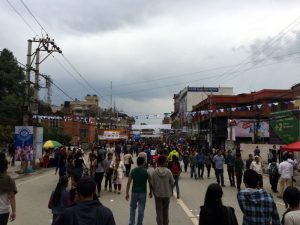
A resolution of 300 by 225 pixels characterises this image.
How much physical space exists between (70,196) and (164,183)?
2.73m

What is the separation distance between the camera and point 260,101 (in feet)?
194

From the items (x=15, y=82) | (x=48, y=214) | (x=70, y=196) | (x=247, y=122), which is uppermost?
(x=15, y=82)

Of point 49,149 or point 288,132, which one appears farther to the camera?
point 49,149

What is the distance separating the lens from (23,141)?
2875 centimetres

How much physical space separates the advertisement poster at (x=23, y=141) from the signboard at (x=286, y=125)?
55.0ft

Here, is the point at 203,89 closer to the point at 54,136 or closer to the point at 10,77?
the point at 10,77

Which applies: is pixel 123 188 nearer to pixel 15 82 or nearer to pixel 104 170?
pixel 104 170

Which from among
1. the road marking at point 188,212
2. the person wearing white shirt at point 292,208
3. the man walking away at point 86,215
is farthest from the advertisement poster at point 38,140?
the man walking away at point 86,215

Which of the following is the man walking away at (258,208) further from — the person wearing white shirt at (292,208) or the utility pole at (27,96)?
the utility pole at (27,96)

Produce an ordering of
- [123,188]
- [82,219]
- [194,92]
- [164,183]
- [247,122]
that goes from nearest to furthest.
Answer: [82,219], [164,183], [123,188], [247,122], [194,92]

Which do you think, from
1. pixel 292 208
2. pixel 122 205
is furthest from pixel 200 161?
pixel 292 208

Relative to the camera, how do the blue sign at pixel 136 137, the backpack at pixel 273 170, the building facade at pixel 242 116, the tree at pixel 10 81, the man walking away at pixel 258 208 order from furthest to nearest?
the blue sign at pixel 136 137 < the tree at pixel 10 81 < the building facade at pixel 242 116 < the backpack at pixel 273 170 < the man walking away at pixel 258 208

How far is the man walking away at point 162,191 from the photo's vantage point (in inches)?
384

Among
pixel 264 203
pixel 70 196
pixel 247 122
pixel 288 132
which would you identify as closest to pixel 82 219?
pixel 264 203
